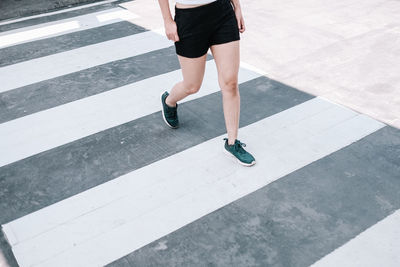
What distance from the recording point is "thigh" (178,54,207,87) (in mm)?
2992

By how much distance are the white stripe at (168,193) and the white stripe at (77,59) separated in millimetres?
2283

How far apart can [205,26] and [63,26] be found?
4224 millimetres

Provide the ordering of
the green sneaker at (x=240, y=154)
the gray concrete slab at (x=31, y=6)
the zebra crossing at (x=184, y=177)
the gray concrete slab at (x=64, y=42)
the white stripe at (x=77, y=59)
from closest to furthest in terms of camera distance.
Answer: the zebra crossing at (x=184, y=177)
the green sneaker at (x=240, y=154)
the white stripe at (x=77, y=59)
the gray concrete slab at (x=64, y=42)
the gray concrete slab at (x=31, y=6)

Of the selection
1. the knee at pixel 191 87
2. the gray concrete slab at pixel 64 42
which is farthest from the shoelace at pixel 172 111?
the gray concrete slab at pixel 64 42

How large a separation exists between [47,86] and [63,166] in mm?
1630

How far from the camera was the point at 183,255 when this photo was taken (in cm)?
249

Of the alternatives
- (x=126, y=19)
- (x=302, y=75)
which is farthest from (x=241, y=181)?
(x=126, y=19)

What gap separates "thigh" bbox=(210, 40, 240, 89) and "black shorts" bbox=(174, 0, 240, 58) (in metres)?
0.04

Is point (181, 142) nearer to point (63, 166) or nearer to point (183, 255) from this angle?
point (63, 166)

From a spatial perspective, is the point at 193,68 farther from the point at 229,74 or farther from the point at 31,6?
the point at 31,6

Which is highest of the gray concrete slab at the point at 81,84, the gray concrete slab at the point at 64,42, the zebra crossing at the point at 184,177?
the gray concrete slab at the point at 64,42

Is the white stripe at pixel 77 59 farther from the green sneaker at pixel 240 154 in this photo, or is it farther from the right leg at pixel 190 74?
the green sneaker at pixel 240 154

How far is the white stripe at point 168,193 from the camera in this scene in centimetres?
259

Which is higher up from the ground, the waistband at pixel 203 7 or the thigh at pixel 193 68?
the waistband at pixel 203 7
